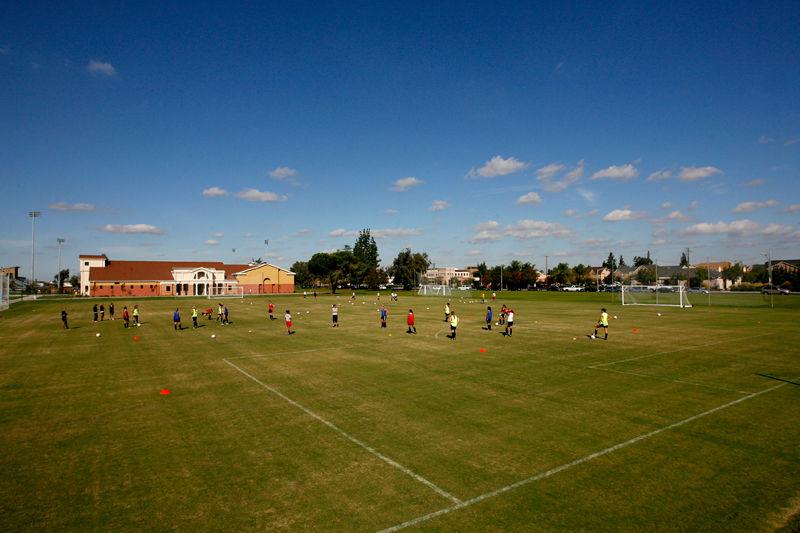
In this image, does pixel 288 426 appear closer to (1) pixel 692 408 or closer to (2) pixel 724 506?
(2) pixel 724 506

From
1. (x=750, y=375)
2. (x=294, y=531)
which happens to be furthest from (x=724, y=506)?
(x=750, y=375)

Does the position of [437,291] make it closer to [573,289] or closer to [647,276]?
[573,289]

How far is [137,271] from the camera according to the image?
103625 mm

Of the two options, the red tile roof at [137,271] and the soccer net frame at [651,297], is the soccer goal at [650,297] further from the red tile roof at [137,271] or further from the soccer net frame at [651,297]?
the red tile roof at [137,271]

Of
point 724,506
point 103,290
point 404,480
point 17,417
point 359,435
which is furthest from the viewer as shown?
point 103,290

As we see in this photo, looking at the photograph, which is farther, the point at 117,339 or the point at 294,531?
the point at 117,339

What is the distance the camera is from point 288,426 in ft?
39.5

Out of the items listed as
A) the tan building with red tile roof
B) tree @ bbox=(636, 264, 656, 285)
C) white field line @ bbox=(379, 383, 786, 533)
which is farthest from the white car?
white field line @ bbox=(379, 383, 786, 533)

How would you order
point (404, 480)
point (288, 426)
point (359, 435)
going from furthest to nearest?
1. point (288, 426)
2. point (359, 435)
3. point (404, 480)

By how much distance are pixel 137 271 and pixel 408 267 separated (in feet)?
255

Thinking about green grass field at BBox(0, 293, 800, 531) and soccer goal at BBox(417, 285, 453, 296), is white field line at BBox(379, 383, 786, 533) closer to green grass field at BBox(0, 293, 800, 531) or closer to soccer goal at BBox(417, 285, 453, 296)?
green grass field at BBox(0, 293, 800, 531)

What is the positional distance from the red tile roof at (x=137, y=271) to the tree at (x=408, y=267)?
53974 millimetres

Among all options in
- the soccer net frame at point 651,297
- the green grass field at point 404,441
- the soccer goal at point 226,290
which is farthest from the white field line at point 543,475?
the soccer goal at point 226,290

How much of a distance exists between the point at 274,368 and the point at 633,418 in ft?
47.8
